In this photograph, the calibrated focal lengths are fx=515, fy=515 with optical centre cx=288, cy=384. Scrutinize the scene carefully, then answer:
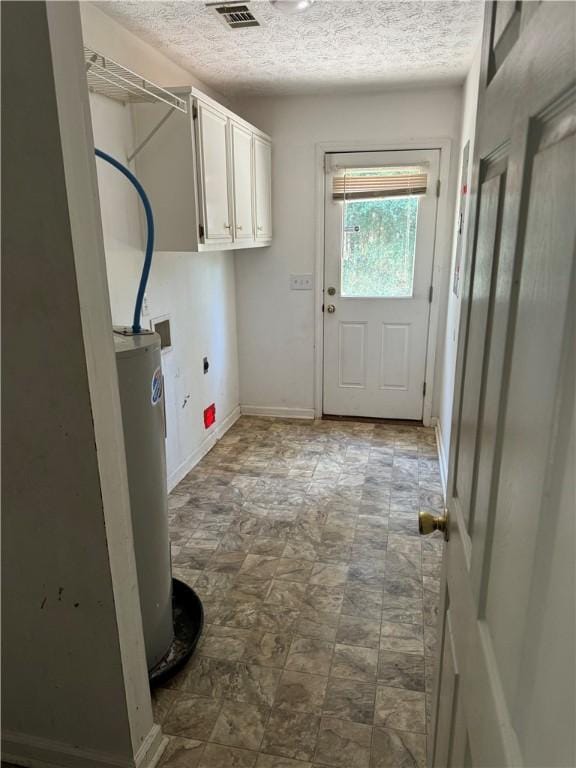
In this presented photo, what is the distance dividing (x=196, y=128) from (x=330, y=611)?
94.2 inches

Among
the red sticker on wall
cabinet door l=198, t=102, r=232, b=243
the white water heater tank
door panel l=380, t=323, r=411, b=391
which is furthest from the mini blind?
the white water heater tank

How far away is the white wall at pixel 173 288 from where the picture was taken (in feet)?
7.87

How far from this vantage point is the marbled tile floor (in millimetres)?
1627

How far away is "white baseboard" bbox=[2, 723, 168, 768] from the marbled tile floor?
0.09 meters

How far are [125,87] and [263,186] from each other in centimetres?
160

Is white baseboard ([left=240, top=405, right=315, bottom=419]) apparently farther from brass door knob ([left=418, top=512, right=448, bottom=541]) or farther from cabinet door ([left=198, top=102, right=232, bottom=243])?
brass door knob ([left=418, top=512, right=448, bottom=541])

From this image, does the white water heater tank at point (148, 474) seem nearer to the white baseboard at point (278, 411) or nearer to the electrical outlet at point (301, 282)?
the electrical outlet at point (301, 282)

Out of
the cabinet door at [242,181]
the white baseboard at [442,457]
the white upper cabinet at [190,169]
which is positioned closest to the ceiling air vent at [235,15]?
the white upper cabinet at [190,169]

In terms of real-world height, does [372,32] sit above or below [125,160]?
above

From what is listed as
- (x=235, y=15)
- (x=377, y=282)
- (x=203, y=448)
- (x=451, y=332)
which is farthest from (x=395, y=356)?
(x=235, y=15)

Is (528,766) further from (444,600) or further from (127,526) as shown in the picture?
(127,526)

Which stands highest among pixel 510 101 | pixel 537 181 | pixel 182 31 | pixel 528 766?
pixel 182 31

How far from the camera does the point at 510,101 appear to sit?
0.69 metres

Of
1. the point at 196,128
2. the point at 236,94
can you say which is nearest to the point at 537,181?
the point at 196,128
